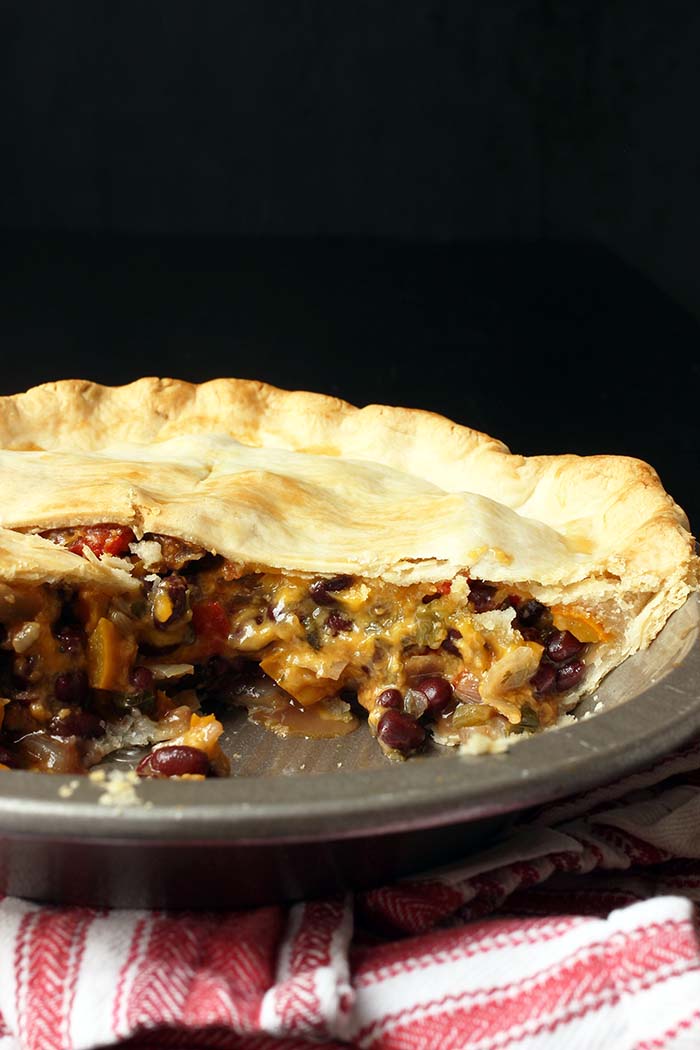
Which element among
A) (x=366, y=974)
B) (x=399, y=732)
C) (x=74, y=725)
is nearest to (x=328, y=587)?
(x=399, y=732)

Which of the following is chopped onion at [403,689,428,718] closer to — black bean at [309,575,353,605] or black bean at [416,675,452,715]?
black bean at [416,675,452,715]

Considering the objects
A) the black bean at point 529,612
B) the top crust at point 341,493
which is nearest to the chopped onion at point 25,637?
the top crust at point 341,493

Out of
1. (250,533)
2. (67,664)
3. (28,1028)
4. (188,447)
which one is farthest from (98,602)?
(28,1028)

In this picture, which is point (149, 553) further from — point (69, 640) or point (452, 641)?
point (452, 641)

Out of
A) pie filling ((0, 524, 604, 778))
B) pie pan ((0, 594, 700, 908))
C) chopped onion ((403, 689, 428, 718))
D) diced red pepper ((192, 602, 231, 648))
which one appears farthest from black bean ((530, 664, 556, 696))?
diced red pepper ((192, 602, 231, 648))

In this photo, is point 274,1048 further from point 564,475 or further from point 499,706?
point 564,475

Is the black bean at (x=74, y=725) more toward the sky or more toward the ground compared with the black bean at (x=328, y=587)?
more toward the ground

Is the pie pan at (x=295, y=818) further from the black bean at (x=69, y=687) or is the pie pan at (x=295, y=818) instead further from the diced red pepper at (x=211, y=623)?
the diced red pepper at (x=211, y=623)
